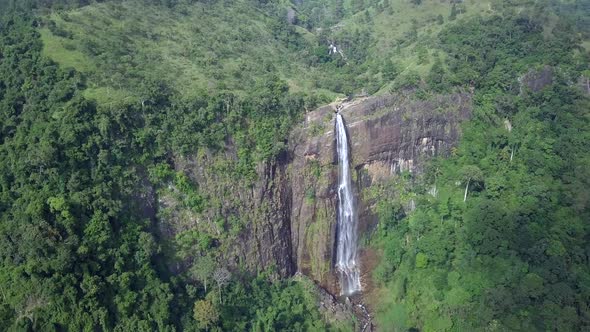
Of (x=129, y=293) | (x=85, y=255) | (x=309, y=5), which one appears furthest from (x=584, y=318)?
(x=309, y=5)

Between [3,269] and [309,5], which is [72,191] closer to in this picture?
[3,269]

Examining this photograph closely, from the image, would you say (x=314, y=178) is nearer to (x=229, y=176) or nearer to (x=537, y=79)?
(x=229, y=176)

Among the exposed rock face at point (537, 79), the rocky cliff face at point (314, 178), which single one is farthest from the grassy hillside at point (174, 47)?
the exposed rock face at point (537, 79)

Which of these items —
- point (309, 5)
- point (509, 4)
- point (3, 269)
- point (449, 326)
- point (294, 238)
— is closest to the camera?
point (3, 269)

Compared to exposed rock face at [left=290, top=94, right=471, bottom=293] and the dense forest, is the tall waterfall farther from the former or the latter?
the dense forest

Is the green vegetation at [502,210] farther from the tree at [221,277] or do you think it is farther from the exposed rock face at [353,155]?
the tree at [221,277]

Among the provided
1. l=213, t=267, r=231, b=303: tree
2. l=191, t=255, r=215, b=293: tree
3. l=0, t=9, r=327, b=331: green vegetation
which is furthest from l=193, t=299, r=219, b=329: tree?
l=191, t=255, r=215, b=293: tree
